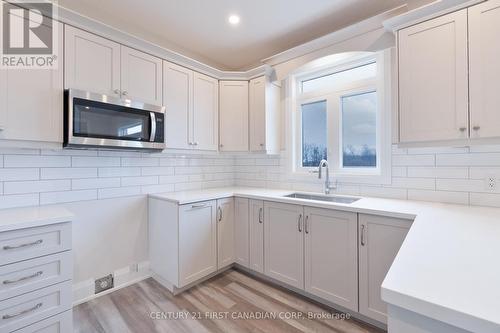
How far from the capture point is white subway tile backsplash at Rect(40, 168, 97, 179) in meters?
1.96

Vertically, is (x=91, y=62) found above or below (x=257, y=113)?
above

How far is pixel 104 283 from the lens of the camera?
2.27m

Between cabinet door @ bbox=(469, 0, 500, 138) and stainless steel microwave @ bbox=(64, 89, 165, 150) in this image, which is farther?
stainless steel microwave @ bbox=(64, 89, 165, 150)

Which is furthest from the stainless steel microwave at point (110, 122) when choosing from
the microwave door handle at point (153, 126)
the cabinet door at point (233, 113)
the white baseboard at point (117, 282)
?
the white baseboard at point (117, 282)

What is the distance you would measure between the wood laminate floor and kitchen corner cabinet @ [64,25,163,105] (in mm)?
1871

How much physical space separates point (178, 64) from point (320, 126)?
5.83ft

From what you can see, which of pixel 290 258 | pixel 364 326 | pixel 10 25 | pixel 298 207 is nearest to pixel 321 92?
pixel 298 207

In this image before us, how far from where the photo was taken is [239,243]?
8.89 feet

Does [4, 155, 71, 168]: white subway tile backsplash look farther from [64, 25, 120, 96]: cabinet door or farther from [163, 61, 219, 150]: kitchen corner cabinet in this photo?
[163, 61, 219, 150]: kitchen corner cabinet

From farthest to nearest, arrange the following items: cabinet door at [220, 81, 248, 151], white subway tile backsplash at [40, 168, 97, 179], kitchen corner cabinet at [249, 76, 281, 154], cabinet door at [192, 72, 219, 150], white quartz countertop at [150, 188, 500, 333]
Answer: cabinet door at [220, 81, 248, 151]
kitchen corner cabinet at [249, 76, 281, 154]
cabinet door at [192, 72, 219, 150]
white subway tile backsplash at [40, 168, 97, 179]
white quartz countertop at [150, 188, 500, 333]

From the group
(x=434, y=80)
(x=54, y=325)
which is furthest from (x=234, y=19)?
(x=54, y=325)

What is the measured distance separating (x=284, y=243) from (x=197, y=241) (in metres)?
0.88

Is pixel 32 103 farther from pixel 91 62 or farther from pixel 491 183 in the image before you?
pixel 491 183

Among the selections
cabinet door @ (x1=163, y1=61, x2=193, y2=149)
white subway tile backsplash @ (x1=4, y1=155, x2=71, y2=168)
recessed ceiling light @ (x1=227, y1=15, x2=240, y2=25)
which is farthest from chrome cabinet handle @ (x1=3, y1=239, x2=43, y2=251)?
recessed ceiling light @ (x1=227, y1=15, x2=240, y2=25)
